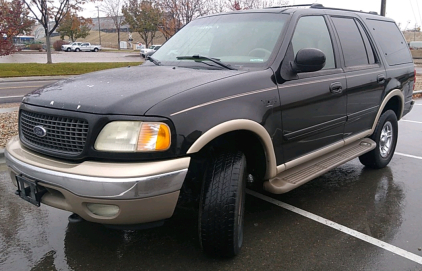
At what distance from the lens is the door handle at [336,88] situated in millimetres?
3896

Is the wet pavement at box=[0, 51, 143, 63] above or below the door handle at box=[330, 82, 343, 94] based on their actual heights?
below

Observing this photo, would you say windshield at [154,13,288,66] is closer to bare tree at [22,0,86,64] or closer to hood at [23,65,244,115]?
hood at [23,65,244,115]

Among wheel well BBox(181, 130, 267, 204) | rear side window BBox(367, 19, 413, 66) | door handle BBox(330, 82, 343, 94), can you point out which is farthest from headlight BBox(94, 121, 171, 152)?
rear side window BBox(367, 19, 413, 66)

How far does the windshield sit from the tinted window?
0.93 meters

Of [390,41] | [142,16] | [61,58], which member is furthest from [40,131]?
[142,16]

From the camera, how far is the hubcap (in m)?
5.24

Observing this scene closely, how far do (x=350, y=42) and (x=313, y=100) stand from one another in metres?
1.22

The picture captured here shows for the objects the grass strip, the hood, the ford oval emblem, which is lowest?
the grass strip

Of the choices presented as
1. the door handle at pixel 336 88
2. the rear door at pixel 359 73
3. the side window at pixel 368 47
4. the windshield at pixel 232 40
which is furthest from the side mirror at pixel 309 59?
the side window at pixel 368 47

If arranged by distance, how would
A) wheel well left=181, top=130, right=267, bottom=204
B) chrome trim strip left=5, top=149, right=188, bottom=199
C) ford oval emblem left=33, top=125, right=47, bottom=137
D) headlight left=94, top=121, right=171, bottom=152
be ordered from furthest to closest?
wheel well left=181, top=130, right=267, bottom=204 → ford oval emblem left=33, top=125, right=47, bottom=137 → headlight left=94, top=121, right=171, bottom=152 → chrome trim strip left=5, top=149, right=188, bottom=199

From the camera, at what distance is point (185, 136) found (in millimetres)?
2570

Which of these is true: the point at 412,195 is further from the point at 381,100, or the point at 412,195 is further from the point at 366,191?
the point at 381,100

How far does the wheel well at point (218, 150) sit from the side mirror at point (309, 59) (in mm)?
787

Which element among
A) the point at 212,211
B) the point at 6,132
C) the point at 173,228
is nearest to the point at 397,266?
the point at 212,211
